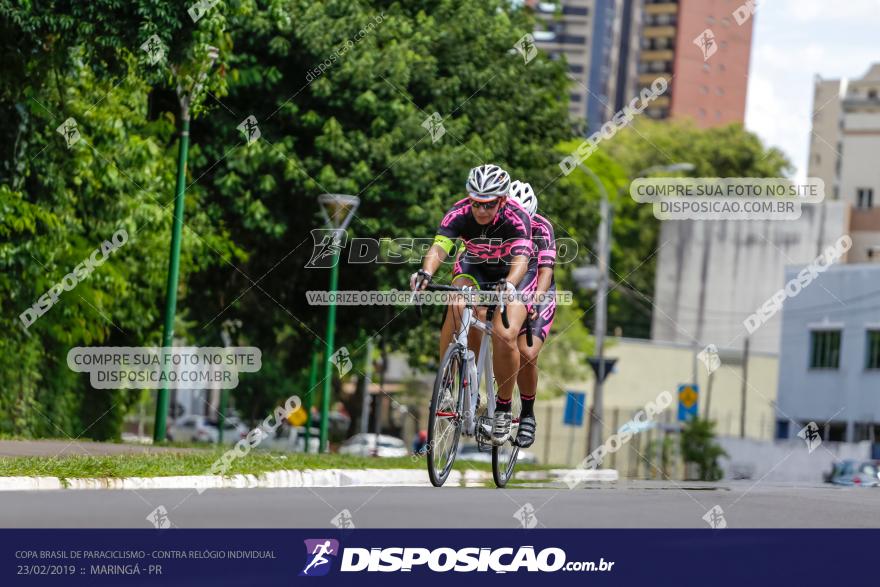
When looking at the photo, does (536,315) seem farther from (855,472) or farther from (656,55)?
(656,55)

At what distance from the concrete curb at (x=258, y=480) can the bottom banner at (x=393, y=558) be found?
17.4 ft

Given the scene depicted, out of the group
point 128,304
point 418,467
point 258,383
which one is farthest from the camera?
point 258,383

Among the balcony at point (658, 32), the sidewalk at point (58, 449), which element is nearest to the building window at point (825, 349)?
the sidewalk at point (58, 449)

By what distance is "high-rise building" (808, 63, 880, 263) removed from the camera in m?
75.2

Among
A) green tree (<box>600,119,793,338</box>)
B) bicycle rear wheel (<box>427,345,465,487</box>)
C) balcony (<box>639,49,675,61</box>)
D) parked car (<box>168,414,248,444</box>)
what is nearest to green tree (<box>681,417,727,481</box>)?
parked car (<box>168,414,248,444</box>)

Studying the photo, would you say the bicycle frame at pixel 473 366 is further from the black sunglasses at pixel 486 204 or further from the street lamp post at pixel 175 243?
the street lamp post at pixel 175 243

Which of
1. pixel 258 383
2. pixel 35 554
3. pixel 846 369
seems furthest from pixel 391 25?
pixel 258 383

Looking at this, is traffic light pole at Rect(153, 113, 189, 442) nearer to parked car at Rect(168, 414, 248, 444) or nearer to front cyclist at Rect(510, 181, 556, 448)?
front cyclist at Rect(510, 181, 556, 448)

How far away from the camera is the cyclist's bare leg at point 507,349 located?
40.5 ft

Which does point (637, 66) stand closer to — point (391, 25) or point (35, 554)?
point (391, 25)

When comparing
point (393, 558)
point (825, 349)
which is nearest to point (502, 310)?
point (393, 558)

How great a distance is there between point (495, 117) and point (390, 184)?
2.74 metres

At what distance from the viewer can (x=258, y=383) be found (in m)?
59.1

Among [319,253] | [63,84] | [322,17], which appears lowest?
[319,253]
